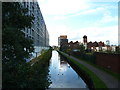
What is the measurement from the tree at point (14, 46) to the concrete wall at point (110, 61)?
42.0ft

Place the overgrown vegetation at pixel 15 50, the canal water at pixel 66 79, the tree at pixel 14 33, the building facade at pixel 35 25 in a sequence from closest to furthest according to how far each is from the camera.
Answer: the tree at pixel 14 33, the overgrown vegetation at pixel 15 50, the canal water at pixel 66 79, the building facade at pixel 35 25

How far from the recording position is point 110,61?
21109 millimetres

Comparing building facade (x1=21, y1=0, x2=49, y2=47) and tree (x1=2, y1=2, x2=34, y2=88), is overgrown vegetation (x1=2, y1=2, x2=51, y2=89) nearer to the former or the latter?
tree (x1=2, y1=2, x2=34, y2=88)

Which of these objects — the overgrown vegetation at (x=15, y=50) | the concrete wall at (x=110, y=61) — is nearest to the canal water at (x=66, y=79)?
the overgrown vegetation at (x=15, y=50)

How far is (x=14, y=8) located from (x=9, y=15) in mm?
347

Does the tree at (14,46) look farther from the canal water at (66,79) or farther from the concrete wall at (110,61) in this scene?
the concrete wall at (110,61)

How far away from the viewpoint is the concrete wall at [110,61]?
61.0ft

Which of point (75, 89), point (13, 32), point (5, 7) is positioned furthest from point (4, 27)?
point (75, 89)

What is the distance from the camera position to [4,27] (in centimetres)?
688

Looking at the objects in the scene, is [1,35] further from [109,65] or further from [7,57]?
[109,65]

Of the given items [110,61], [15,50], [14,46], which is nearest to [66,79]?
[110,61]

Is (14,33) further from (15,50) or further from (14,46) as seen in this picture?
(15,50)

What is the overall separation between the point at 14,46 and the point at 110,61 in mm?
15962

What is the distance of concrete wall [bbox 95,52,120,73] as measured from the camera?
18594 mm
